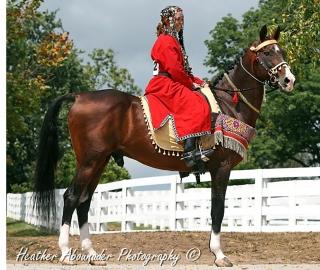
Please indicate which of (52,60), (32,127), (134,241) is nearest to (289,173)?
(134,241)

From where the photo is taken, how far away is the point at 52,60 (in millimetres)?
25953

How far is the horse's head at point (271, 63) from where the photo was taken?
33.3 feet

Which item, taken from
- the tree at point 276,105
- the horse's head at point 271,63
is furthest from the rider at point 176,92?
the tree at point 276,105

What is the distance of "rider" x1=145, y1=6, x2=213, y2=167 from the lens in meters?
10.1

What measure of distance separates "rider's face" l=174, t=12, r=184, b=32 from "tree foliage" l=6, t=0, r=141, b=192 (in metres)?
9.08

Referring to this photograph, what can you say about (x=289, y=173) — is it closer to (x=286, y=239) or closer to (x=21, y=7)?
(x=286, y=239)

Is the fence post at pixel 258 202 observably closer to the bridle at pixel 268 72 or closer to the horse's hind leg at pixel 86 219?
the bridle at pixel 268 72

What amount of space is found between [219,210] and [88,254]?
6.12 ft

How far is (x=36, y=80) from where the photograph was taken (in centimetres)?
2717

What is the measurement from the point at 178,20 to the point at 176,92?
1.05 m

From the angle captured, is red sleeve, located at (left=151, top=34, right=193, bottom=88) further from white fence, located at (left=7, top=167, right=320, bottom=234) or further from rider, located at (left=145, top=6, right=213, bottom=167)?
white fence, located at (left=7, top=167, right=320, bottom=234)

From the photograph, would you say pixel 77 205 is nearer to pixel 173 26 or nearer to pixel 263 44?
pixel 173 26

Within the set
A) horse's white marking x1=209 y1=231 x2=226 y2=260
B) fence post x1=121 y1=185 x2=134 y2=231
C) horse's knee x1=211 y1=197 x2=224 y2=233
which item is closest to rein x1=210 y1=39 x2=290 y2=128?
horse's knee x1=211 y1=197 x2=224 y2=233

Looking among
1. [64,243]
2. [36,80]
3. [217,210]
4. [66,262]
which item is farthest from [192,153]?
[36,80]
